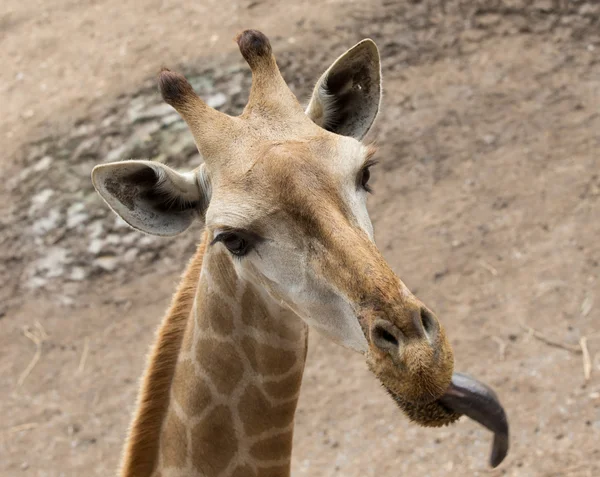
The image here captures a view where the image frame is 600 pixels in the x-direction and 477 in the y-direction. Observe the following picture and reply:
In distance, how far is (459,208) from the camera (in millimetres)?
9234

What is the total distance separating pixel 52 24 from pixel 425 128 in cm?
646

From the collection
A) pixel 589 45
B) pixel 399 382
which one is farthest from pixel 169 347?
pixel 589 45

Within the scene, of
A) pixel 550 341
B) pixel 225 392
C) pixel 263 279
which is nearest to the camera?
pixel 263 279

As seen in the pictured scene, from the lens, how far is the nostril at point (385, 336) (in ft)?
10.6

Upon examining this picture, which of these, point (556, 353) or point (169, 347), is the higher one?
point (169, 347)

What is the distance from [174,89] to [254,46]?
0.48 metres

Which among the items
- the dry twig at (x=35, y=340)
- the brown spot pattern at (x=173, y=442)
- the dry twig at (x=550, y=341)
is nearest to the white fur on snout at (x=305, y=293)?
the brown spot pattern at (x=173, y=442)

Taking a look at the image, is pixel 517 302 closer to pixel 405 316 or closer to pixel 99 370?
pixel 99 370

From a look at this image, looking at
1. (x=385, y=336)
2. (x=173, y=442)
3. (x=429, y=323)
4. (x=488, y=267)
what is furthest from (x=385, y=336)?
(x=488, y=267)

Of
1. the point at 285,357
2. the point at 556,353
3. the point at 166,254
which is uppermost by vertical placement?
the point at 285,357

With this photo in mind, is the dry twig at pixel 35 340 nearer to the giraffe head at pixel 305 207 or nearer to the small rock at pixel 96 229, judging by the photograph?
the small rock at pixel 96 229

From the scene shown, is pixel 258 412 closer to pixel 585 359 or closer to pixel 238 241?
pixel 238 241

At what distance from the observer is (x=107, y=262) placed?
9.79 m

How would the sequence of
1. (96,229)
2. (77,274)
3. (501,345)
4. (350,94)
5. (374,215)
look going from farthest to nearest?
(96,229), (77,274), (374,215), (501,345), (350,94)
